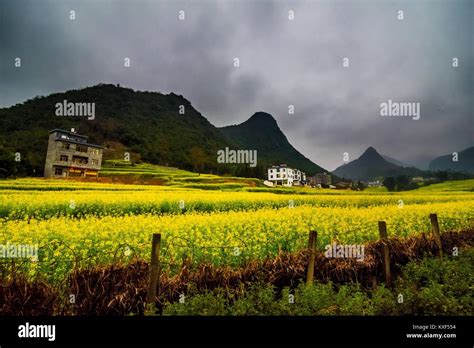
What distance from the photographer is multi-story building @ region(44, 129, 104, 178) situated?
318 inches

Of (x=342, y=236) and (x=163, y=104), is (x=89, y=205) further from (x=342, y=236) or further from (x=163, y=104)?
(x=342, y=236)

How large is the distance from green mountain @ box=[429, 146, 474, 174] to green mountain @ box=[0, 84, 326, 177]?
12.4 feet

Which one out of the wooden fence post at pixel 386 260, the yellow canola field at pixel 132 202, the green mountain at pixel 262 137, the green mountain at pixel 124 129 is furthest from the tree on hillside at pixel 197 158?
the wooden fence post at pixel 386 260

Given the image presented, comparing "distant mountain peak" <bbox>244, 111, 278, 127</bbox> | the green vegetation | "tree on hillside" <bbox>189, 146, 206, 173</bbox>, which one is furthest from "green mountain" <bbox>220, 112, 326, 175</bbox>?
the green vegetation

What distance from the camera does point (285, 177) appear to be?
750 inches

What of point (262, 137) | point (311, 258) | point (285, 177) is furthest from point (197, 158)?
point (311, 258)

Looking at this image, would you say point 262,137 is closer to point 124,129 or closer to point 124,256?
point 124,129

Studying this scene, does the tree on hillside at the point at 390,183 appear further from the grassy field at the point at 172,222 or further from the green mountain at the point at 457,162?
the green mountain at the point at 457,162

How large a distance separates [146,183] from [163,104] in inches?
256

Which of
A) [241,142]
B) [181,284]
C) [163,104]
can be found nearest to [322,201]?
[241,142]

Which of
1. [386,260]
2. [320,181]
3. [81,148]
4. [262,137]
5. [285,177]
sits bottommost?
[386,260]

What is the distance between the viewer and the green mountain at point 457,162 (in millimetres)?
6705

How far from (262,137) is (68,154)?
5.09m

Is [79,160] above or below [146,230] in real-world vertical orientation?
above
